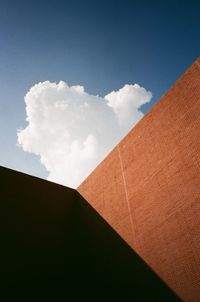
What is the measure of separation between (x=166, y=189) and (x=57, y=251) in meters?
5.11

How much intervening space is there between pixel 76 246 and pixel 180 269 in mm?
5206

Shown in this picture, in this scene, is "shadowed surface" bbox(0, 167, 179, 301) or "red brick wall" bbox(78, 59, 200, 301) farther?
"shadowed surface" bbox(0, 167, 179, 301)

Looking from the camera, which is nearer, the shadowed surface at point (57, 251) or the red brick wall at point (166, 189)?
the red brick wall at point (166, 189)

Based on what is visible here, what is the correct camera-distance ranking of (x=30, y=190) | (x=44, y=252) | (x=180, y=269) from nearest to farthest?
(x=180, y=269) < (x=44, y=252) < (x=30, y=190)

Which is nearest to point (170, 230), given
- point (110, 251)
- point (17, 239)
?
point (110, 251)

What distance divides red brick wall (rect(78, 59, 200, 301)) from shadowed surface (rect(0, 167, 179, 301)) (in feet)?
2.05

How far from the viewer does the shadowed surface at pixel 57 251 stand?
733 cm

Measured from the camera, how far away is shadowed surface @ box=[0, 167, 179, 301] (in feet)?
24.1

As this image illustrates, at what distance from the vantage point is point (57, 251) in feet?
→ 30.8

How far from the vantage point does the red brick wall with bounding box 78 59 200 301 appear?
556 centimetres

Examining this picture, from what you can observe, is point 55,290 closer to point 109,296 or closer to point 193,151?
point 109,296

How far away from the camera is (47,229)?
955 centimetres

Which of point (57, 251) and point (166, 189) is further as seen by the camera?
point (57, 251)

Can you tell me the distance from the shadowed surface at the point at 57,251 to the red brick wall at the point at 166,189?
2.05 ft
